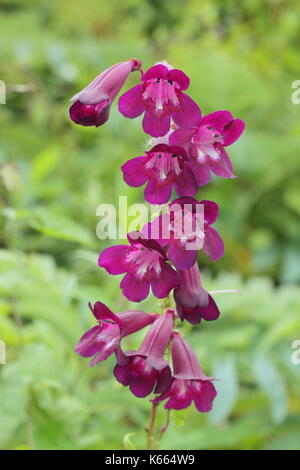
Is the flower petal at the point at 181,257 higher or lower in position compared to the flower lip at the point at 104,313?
higher

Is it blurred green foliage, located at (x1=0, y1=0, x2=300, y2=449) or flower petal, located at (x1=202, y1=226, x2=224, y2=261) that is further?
blurred green foliage, located at (x1=0, y1=0, x2=300, y2=449)

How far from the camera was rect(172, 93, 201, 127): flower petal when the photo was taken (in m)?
0.96

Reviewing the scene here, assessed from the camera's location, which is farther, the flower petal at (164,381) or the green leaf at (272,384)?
the green leaf at (272,384)

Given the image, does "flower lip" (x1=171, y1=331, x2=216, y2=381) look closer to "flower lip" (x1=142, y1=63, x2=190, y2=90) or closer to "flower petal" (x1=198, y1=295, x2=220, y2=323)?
"flower petal" (x1=198, y1=295, x2=220, y2=323)

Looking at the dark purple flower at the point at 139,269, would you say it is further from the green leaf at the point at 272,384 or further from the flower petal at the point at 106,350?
the green leaf at the point at 272,384

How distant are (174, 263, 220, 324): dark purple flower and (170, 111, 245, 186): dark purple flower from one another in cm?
14

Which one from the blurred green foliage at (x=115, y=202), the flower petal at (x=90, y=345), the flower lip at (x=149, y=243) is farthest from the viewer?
the blurred green foliage at (x=115, y=202)

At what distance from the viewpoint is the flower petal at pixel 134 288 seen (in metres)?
1.00

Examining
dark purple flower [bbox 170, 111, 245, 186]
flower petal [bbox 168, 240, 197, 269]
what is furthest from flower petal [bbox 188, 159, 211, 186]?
flower petal [bbox 168, 240, 197, 269]

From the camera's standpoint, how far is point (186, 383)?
3.54 ft

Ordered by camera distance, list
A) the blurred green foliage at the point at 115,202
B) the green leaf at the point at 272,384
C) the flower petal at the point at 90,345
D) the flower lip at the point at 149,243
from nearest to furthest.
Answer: the flower lip at the point at 149,243 < the flower petal at the point at 90,345 < the blurred green foliage at the point at 115,202 < the green leaf at the point at 272,384

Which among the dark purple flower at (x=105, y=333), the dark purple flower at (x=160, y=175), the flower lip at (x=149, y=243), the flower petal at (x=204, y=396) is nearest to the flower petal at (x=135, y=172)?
the dark purple flower at (x=160, y=175)

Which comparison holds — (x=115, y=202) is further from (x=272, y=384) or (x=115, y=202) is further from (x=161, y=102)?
(x=161, y=102)

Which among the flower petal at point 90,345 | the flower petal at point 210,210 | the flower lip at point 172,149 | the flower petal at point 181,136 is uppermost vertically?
the flower petal at point 181,136
